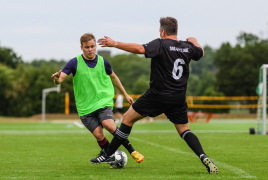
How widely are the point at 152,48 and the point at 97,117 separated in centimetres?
179

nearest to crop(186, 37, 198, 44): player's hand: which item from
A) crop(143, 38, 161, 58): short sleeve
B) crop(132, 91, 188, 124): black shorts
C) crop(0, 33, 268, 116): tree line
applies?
crop(143, 38, 161, 58): short sleeve

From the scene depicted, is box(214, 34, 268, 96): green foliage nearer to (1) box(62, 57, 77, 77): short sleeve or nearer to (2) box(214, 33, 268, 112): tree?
(2) box(214, 33, 268, 112): tree

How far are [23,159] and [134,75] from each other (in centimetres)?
8980

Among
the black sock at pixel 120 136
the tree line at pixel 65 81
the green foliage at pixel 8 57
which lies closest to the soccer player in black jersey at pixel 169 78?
the black sock at pixel 120 136

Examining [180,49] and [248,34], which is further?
[248,34]

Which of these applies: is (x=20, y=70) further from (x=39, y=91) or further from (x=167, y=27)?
(x=167, y=27)

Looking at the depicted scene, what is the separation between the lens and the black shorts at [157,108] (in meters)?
5.43

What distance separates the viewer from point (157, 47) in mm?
5227

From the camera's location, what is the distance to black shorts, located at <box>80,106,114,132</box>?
248 inches

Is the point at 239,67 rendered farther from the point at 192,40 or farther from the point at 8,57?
the point at 192,40

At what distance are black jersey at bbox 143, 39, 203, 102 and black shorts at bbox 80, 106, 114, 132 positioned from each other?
3.73 feet

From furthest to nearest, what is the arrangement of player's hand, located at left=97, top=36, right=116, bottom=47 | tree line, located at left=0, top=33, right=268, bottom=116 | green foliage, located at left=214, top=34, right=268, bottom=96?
green foliage, located at left=214, top=34, right=268, bottom=96 → tree line, located at left=0, top=33, right=268, bottom=116 → player's hand, located at left=97, top=36, right=116, bottom=47

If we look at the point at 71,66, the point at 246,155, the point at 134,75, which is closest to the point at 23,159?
the point at 71,66

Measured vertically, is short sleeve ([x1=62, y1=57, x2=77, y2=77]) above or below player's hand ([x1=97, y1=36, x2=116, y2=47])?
below
